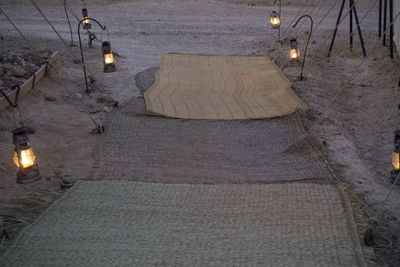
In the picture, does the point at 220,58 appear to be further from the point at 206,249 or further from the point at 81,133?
the point at 206,249

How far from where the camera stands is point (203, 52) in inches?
310

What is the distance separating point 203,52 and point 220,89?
1.98 m

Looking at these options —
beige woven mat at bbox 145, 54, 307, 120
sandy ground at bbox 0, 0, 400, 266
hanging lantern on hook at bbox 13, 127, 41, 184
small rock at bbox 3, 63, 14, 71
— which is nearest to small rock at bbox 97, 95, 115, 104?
sandy ground at bbox 0, 0, 400, 266

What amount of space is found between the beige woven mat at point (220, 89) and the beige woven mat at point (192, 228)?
5.67ft

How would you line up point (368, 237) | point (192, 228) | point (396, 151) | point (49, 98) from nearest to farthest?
point (368, 237), point (192, 228), point (396, 151), point (49, 98)

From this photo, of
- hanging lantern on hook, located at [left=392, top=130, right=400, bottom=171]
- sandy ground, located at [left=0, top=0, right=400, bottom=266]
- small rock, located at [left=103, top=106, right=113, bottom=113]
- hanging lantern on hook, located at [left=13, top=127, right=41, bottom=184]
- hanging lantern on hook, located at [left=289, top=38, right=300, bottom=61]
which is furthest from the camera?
hanging lantern on hook, located at [left=289, top=38, right=300, bottom=61]

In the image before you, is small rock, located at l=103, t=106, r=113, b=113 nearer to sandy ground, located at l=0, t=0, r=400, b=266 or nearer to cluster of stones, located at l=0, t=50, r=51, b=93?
sandy ground, located at l=0, t=0, r=400, b=266

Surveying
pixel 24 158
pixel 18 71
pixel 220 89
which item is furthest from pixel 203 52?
pixel 24 158

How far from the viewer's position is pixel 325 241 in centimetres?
266

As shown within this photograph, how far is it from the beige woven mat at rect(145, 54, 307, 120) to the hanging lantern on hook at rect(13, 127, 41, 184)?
2240 mm

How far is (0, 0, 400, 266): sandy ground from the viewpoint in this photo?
12.5ft

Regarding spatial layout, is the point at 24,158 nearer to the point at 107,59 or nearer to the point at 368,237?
the point at 368,237

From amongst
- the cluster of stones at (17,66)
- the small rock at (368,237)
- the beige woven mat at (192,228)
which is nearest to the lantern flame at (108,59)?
the cluster of stones at (17,66)

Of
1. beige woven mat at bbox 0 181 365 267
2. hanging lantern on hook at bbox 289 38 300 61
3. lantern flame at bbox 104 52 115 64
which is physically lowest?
beige woven mat at bbox 0 181 365 267
